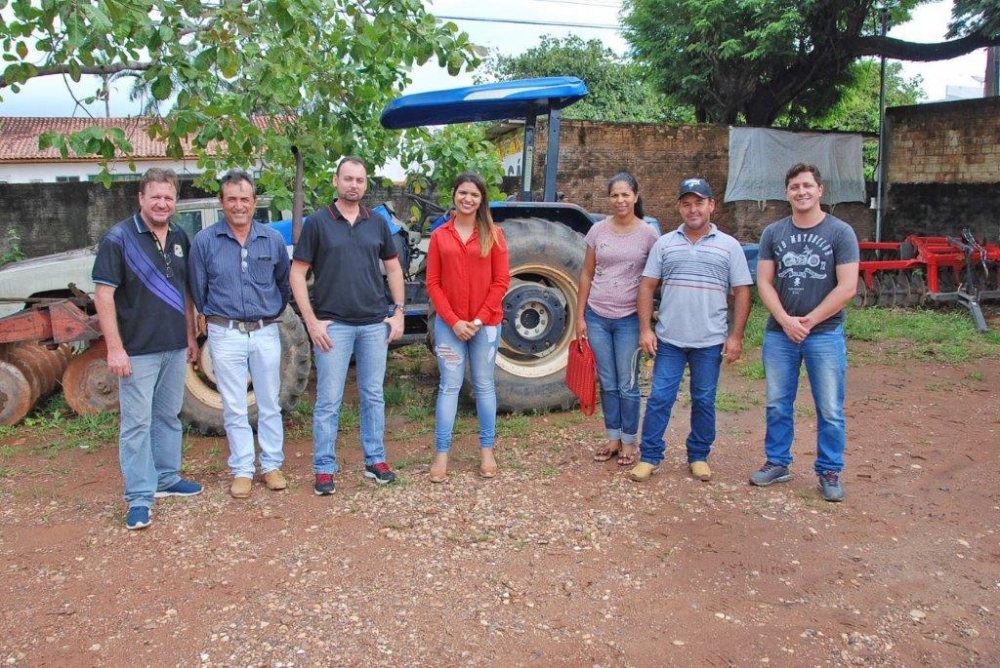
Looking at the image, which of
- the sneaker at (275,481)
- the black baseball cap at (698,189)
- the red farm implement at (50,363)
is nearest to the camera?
the black baseball cap at (698,189)

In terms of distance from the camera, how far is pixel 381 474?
14.0ft

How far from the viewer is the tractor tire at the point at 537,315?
5.41m

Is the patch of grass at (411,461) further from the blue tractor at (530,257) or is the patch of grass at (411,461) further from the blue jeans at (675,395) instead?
the blue jeans at (675,395)

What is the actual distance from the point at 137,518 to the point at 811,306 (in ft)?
11.2

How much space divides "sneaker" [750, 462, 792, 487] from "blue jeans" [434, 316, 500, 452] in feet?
4.76

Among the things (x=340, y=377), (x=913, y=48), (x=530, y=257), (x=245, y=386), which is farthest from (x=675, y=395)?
(x=913, y=48)

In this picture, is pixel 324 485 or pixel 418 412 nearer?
pixel 324 485

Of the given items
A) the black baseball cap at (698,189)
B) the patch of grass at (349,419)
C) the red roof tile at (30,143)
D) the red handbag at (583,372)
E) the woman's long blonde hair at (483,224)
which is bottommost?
the patch of grass at (349,419)

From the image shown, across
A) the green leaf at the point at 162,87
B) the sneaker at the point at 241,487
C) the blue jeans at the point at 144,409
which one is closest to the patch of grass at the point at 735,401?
the sneaker at the point at 241,487

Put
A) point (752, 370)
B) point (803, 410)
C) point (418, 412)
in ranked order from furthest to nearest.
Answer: point (752, 370)
point (803, 410)
point (418, 412)

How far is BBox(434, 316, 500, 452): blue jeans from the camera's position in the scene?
13.9ft

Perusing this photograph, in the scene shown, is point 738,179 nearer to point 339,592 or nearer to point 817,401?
point 817,401

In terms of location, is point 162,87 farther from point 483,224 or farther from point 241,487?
point 241,487

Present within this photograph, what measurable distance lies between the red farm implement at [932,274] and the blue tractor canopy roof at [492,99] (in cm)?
605
